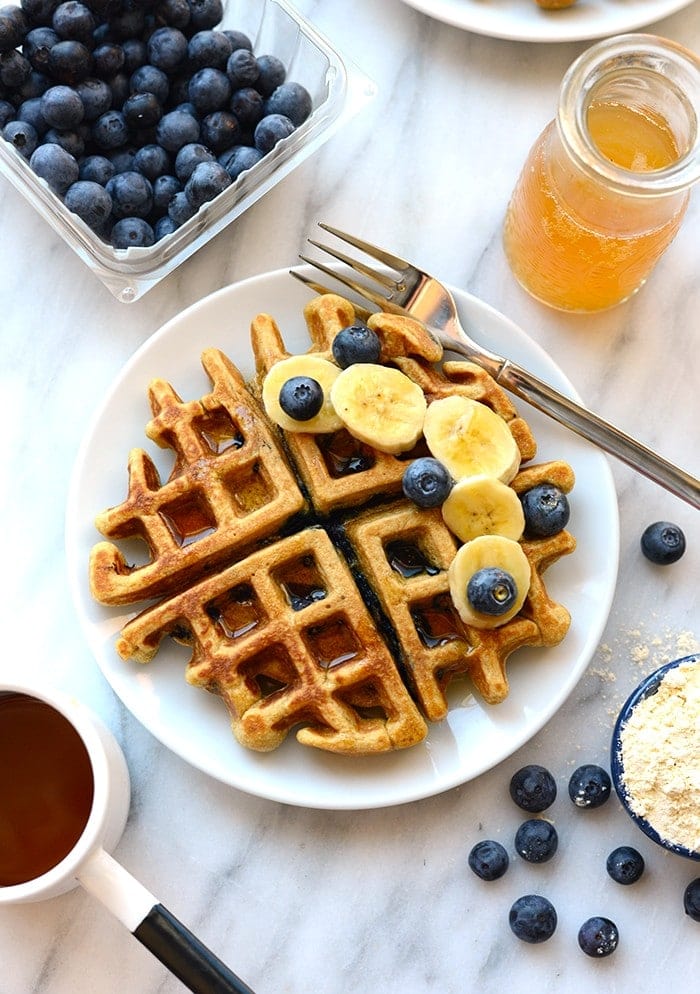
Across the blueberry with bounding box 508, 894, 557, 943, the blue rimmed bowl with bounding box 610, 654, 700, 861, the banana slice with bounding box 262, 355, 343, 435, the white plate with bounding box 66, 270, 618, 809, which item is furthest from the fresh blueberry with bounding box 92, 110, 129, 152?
the blueberry with bounding box 508, 894, 557, 943

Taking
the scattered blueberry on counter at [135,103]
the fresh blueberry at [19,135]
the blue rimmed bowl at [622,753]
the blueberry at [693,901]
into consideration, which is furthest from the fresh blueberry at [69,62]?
the blueberry at [693,901]

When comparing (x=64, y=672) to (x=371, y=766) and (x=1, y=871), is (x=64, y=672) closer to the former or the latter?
(x=1, y=871)

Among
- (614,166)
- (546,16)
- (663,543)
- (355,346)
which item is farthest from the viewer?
(546,16)

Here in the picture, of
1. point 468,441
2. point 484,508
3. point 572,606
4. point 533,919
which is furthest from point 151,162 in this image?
point 533,919

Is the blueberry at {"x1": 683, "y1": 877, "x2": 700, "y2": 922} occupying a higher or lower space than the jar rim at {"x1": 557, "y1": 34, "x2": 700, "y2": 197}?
lower

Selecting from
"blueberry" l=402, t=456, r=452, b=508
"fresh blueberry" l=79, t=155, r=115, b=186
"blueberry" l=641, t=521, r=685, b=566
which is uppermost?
"fresh blueberry" l=79, t=155, r=115, b=186

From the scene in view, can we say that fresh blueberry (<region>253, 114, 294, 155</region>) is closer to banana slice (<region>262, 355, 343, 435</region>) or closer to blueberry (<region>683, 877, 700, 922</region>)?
banana slice (<region>262, 355, 343, 435</region>)

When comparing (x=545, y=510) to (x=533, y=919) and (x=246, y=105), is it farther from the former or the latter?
(x=246, y=105)

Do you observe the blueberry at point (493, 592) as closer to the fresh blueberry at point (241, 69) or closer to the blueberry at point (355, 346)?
the blueberry at point (355, 346)
